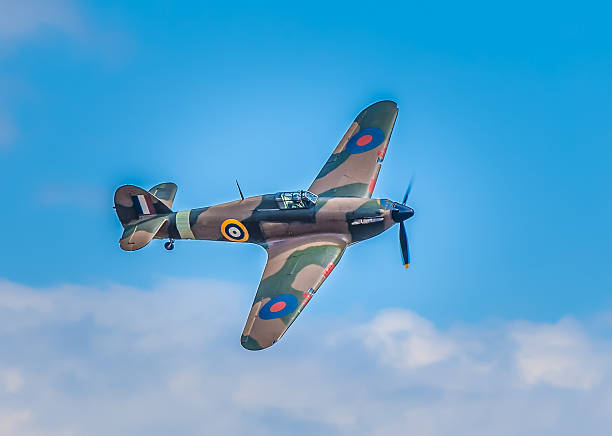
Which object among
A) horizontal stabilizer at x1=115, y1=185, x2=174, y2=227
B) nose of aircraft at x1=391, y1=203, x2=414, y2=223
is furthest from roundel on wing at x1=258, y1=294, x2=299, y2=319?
horizontal stabilizer at x1=115, y1=185, x2=174, y2=227

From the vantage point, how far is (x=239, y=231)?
33594 mm

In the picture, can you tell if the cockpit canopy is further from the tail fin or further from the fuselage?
the tail fin

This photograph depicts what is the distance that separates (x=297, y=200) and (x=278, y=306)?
473cm

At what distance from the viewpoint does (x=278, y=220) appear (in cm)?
3288

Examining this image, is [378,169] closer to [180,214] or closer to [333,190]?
[333,190]

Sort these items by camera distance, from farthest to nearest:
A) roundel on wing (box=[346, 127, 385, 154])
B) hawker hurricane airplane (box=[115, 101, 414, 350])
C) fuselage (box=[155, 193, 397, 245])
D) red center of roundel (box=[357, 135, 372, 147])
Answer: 1. red center of roundel (box=[357, 135, 372, 147])
2. roundel on wing (box=[346, 127, 385, 154])
3. fuselage (box=[155, 193, 397, 245])
4. hawker hurricane airplane (box=[115, 101, 414, 350])

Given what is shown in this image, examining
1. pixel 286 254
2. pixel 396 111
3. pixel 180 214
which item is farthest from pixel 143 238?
pixel 396 111

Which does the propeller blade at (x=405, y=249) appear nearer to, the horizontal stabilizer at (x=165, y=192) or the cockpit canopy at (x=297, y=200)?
the cockpit canopy at (x=297, y=200)

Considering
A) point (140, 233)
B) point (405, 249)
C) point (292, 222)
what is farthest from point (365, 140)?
point (140, 233)

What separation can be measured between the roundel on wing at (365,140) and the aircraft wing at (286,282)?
505 cm

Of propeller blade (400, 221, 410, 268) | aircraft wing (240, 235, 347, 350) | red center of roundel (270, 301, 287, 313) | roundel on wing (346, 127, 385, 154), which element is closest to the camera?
aircraft wing (240, 235, 347, 350)

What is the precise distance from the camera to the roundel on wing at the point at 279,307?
29.2 m

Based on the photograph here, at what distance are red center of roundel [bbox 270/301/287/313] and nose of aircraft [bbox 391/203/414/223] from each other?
5583 mm

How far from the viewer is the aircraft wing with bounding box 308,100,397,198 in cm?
3444
